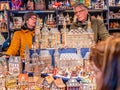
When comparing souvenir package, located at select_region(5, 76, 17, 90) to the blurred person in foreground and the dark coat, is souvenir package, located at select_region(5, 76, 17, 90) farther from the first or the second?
the blurred person in foreground

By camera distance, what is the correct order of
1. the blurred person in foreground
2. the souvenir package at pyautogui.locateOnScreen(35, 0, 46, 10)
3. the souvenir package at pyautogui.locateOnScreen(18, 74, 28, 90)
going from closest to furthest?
the blurred person in foreground
the souvenir package at pyautogui.locateOnScreen(18, 74, 28, 90)
the souvenir package at pyautogui.locateOnScreen(35, 0, 46, 10)

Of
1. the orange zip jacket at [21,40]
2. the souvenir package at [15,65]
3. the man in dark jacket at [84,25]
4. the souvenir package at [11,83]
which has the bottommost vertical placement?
the souvenir package at [11,83]

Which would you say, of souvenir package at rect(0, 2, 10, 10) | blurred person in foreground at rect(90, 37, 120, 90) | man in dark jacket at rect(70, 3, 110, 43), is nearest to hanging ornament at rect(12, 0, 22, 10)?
souvenir package at rect(0, 2, 10, 10)

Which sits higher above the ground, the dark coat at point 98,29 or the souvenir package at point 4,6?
the souvenir package at point 4,6

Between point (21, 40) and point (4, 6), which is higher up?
point (4, 6)

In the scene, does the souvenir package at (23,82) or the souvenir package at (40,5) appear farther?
the souvenir package at (40,5)

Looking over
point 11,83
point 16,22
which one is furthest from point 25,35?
point 16,22

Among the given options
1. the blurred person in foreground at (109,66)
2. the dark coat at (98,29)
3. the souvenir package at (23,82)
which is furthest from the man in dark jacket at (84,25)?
the blurred person in foreground at (109,66)

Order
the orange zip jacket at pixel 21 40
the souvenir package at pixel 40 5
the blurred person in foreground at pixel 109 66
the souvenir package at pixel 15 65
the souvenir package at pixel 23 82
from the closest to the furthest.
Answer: the blurred person in foreground at pixel 109 66
the souvenir package at pixel 23 82
the souvenir package at pixel 15 65
the orange zip jacket at pixel 21 40
the souvenir package at pixel 40 5

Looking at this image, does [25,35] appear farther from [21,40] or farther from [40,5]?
[40,5]

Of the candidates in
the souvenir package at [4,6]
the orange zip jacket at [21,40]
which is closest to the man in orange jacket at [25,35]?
the orange zip jacket at [21,40]

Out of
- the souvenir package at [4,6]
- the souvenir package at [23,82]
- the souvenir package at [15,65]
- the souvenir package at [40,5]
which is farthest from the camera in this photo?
the souvenir package at [4,6]

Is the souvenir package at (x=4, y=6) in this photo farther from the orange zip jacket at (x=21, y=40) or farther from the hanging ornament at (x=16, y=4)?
the orange zip jacket at (x=21, y=40)

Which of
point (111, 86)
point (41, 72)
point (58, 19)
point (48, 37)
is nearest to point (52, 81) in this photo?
point (41, 72)
